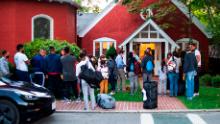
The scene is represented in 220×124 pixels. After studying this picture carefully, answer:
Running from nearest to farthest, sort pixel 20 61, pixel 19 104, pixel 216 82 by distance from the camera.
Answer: pixel 19 104 → pixel 20 61 → pixel 216 82

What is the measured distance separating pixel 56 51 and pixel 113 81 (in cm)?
265

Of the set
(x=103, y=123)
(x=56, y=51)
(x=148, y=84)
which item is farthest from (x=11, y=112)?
(x=56, y=51)

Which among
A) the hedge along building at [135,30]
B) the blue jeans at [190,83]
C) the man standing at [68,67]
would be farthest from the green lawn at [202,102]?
the hedge along building at [135,30]

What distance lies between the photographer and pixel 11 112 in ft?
35.6

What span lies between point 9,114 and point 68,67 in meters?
5.01

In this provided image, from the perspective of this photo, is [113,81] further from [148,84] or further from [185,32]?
[185,32]

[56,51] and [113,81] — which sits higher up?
[56,51]

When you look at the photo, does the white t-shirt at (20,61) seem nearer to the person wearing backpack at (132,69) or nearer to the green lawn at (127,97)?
the green lawn at (127,97)

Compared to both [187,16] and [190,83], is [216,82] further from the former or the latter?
[187,16]

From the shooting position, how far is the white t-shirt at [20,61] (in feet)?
51.1

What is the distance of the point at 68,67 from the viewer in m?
15.7

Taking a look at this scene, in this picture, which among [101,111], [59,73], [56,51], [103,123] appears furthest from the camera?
[56,51]

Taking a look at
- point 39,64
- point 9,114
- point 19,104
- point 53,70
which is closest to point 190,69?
point 53,70

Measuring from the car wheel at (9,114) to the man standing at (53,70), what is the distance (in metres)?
5.33
